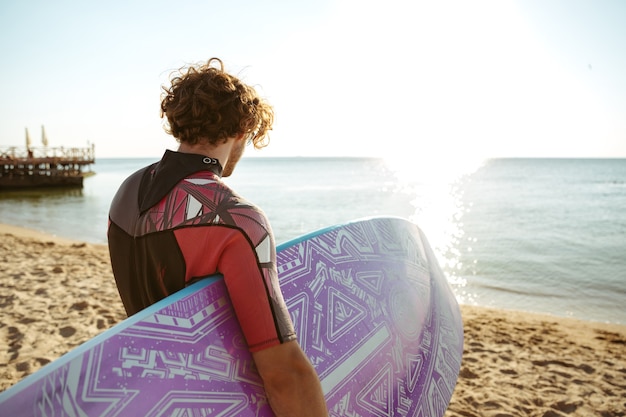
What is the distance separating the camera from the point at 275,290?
1073mm

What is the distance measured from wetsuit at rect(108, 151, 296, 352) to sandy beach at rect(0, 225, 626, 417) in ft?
8.99

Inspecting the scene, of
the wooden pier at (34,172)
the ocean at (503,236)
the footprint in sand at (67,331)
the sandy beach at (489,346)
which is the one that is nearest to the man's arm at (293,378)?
the sandy beach at (489,346)

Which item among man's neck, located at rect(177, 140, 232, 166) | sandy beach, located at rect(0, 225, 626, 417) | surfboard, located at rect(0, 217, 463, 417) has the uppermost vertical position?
man's neck, located at rect(177, 140, 232, 166)

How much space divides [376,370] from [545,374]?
3120 millimetres

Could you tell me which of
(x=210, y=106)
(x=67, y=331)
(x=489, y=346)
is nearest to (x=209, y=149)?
(x=210, y=106)

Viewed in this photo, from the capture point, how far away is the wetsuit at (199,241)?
3.46ft

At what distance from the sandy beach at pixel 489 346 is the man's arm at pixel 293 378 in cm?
256

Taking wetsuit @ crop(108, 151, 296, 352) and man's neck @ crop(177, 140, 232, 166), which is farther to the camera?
man's neck @ crop(177, 140, 232, 166)

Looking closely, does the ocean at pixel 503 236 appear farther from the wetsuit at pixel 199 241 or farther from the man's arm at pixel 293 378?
the wetsuit at pixel 199 241

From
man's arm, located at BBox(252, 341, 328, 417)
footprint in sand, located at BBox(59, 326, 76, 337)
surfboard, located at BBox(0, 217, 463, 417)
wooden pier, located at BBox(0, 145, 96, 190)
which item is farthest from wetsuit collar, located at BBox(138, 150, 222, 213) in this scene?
wooden pier, located at BBox(0, 145, 96, 190)

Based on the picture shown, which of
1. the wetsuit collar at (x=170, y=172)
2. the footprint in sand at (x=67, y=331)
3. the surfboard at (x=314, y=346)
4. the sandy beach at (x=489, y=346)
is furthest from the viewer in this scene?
the footprint in sand at (x=67, y=331)

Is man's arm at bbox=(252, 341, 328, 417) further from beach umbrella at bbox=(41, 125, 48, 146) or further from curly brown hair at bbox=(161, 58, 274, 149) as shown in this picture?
beach umbrella at bbox=(41, 125, 48, 146)

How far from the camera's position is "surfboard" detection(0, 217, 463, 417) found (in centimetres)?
96

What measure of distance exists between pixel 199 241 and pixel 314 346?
0.72 meters
